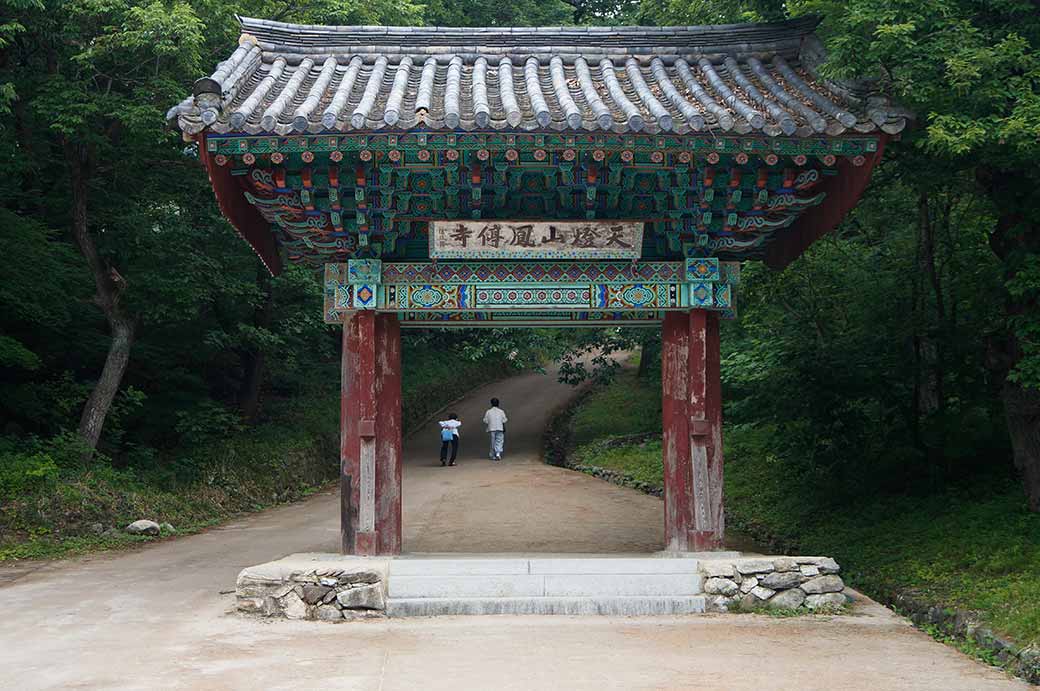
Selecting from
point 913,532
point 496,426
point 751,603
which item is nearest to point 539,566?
point 751,603

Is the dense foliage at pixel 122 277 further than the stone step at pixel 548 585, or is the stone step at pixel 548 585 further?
the dense foliage at pixel 122 277

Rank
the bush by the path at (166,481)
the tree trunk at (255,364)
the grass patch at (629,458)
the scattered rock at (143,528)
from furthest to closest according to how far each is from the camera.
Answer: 1. the tree trunk at (255,364)
2. the grass patch at (629,458)
3. the scattered rock at (143,528)
4. the bush by the path at (166,481)

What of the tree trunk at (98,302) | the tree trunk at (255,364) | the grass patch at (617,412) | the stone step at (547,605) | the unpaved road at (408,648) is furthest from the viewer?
the grass patch at (617,412)

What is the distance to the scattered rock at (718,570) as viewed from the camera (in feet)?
30.3

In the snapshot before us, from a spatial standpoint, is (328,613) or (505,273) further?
(505,273)

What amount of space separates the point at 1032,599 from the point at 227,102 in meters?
8.41

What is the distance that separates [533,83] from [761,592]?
554cm

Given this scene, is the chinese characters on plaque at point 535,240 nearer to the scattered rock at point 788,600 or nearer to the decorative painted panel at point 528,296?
the decorative painted panel at point 528,296

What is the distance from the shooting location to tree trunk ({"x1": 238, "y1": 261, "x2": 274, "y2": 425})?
21766mm

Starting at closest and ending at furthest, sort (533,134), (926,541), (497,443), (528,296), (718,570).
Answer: (533,134), (718,570), (528,296), (926,541), (497,443)

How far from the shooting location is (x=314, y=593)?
9.03m

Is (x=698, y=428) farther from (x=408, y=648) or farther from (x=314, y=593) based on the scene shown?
(x=314, y=593)

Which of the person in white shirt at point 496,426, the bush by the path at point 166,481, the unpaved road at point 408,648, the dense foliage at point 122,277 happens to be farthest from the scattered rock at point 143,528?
the person in white shirt at point 496,426

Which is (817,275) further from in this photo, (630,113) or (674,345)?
(630,113)
